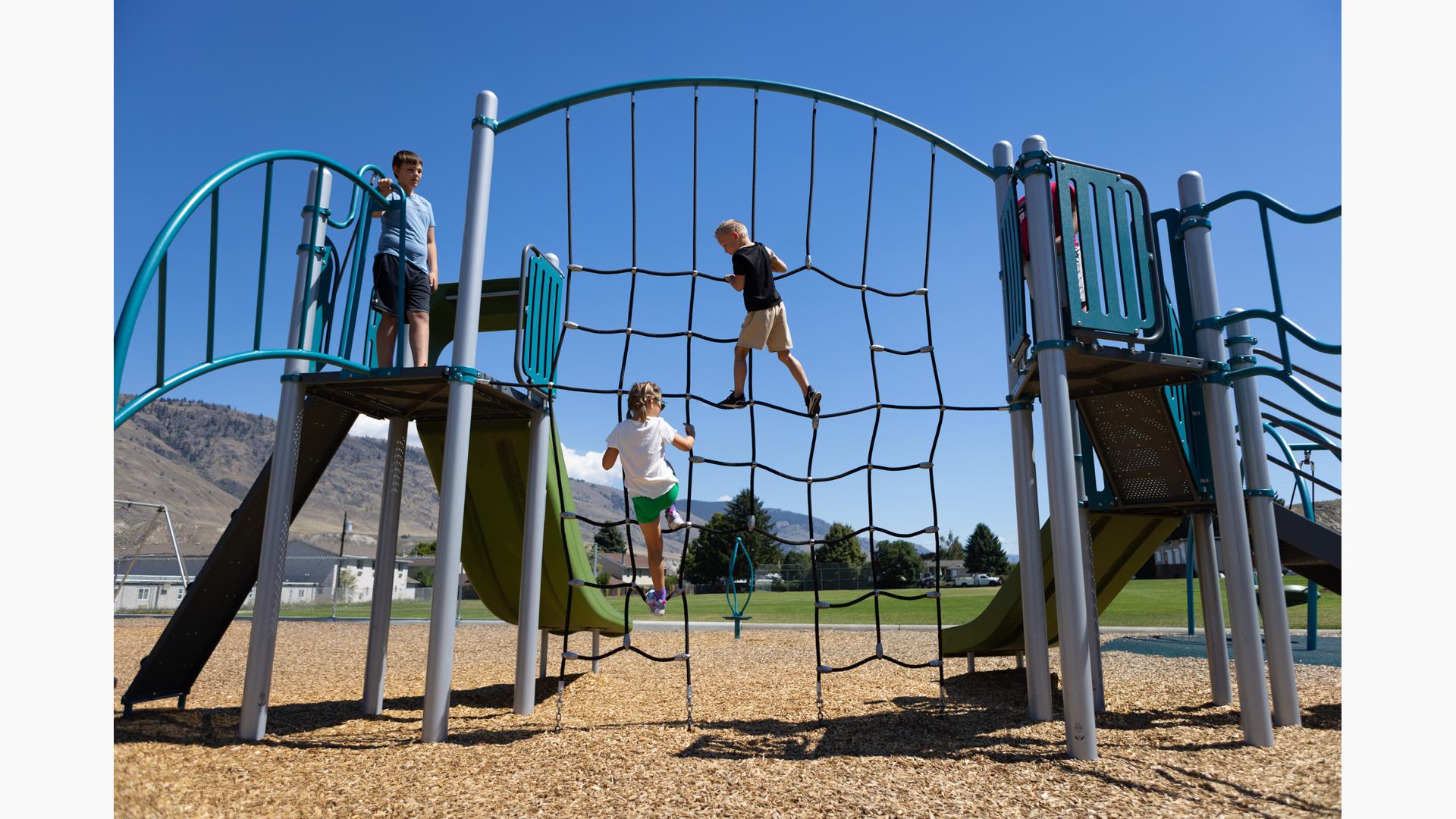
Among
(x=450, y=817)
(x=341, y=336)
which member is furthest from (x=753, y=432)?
(x=450, y=817)

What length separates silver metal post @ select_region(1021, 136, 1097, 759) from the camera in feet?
14.4

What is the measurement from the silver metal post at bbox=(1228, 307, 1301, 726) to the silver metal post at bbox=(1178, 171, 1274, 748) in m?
0.21

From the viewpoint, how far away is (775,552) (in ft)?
266

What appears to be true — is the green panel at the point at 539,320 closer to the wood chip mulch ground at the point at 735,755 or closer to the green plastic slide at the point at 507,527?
the green plastic slide at the point at 507,527

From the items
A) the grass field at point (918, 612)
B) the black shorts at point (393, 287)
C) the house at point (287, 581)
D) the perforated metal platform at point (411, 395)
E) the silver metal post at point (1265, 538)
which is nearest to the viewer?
the silver metal post at point (1265, 538)

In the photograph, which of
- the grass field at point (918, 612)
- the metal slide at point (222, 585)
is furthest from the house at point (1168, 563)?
the metal slide at point (222, 585)

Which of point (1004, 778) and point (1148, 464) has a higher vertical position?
point (1148, 464)

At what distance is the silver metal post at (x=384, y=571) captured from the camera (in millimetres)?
6078

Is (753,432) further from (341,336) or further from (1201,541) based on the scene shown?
(1201,541)

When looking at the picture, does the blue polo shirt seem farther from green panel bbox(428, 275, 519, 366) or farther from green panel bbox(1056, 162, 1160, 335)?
green panel bbox(1056, 162, 1160, 335)

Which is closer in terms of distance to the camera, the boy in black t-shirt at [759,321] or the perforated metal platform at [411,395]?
the perforated metal platform at [411,395]

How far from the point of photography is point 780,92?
21.3ft

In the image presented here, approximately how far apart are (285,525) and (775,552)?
7733cm

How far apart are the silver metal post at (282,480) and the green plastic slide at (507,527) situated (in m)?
1.17
